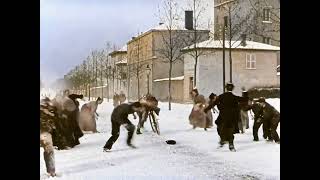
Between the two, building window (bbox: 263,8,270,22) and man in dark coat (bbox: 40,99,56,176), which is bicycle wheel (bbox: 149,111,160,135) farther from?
building window (bbox: 263,8,270,22)

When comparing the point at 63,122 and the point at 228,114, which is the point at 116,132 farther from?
the point at 228,114

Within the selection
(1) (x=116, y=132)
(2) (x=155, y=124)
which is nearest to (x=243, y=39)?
(2) (x=155, y=124)

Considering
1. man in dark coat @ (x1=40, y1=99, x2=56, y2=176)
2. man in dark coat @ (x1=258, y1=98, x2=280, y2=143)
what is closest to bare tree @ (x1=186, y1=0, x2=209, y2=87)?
man in dark coat @ (x1=258, y1=98, x2=280, y2=143)

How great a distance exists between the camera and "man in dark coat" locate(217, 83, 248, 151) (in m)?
4.05

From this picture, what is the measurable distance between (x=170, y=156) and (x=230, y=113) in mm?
661

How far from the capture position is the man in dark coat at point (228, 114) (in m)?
4.05

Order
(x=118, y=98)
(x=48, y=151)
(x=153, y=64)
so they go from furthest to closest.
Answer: (x=153, y=64), (x=118, y=98), (x=48, y=151)

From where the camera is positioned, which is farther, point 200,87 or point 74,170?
point 200,87

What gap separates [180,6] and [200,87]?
760 mm

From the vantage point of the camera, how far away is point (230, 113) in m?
4.09
